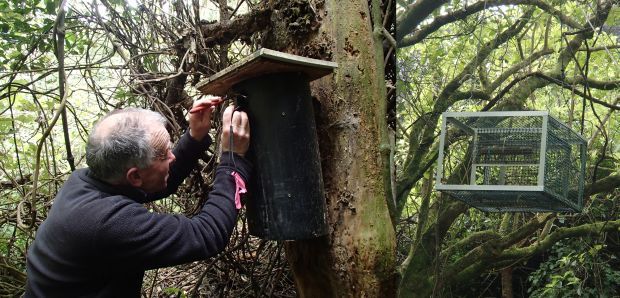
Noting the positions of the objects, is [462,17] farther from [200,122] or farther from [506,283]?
[200,122]

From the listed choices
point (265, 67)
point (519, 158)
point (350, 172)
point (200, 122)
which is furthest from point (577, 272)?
point (265, 67)

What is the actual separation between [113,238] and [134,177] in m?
0.25

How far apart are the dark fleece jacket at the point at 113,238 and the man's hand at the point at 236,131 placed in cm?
3

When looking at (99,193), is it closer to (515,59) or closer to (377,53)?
(377,53)

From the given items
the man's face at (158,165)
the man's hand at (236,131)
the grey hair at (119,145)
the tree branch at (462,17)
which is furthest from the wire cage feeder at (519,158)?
the grey hair at (119,145)

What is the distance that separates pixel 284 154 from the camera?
5.62 ft

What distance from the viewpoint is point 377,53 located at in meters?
1.97

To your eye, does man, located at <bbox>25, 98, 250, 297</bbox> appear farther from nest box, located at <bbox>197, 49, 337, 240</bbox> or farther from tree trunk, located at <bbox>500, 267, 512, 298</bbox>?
tree trunk, located at <bbox>500, 267, 512, 298</bbox>

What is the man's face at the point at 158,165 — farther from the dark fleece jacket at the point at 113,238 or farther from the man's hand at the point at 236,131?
the man's hand at the point at 236,131

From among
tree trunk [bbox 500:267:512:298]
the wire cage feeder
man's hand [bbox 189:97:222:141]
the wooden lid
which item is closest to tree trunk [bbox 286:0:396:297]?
the wooden lid

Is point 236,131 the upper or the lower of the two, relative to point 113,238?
upper

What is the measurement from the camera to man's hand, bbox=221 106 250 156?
1.72 metres

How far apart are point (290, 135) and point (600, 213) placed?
631 cm

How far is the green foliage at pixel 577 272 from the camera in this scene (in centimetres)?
638
